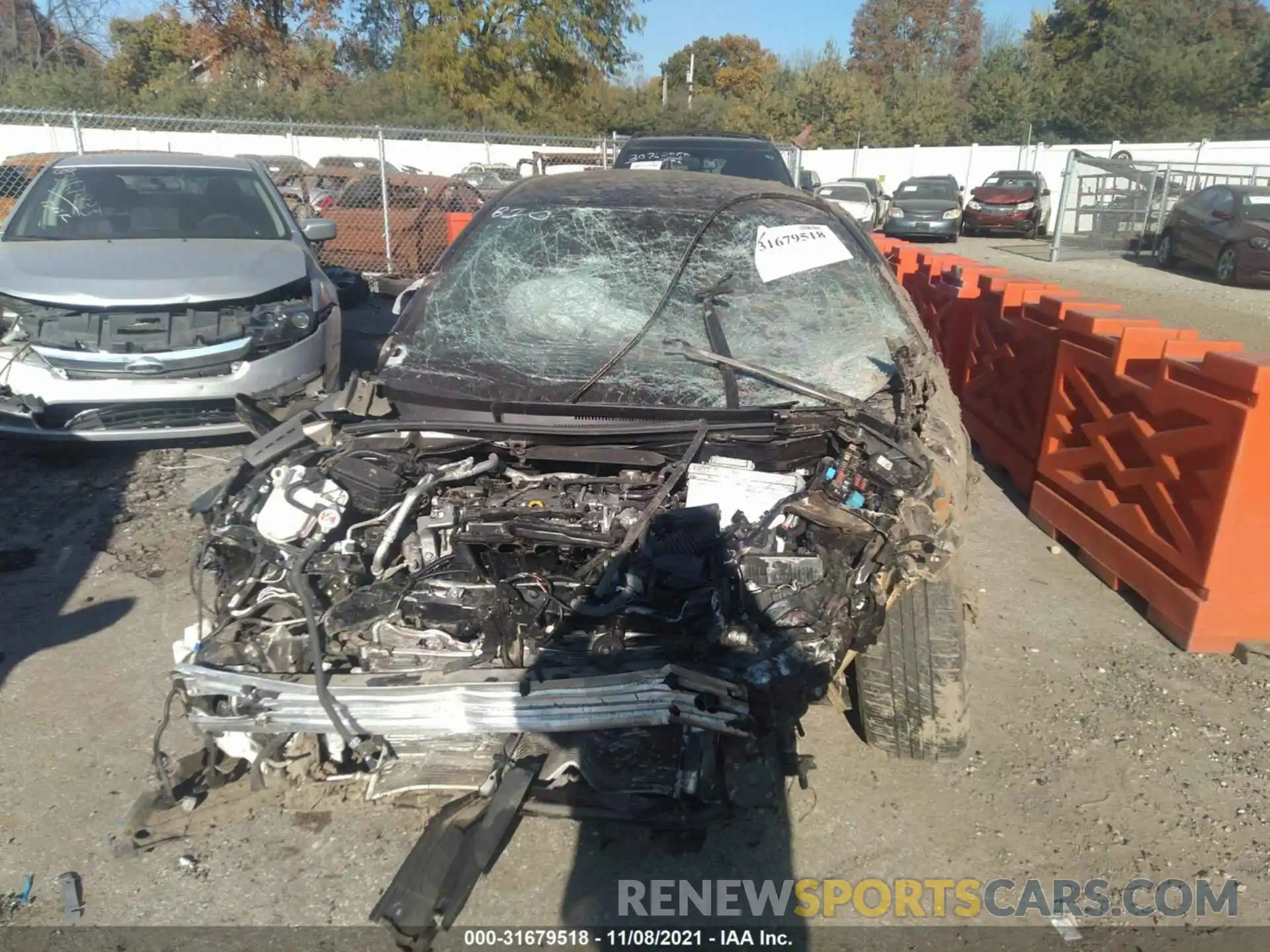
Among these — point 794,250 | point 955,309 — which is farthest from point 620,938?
point 955,309

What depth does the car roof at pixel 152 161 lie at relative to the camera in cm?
654

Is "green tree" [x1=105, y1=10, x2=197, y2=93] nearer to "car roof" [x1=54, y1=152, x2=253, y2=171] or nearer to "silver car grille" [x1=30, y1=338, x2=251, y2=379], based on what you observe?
"car roof" [x1=54, y1=152, x2=253, y2=171]

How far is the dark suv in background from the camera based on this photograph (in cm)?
713

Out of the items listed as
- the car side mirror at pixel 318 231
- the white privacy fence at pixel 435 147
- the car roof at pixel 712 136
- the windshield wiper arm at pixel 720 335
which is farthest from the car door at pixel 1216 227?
the windshield wiper arm at pixel 720 335

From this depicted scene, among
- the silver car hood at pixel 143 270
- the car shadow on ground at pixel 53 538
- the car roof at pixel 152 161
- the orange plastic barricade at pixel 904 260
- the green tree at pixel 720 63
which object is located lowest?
the car shadow on ground at pixel 53 538

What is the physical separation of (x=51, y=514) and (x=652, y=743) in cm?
433

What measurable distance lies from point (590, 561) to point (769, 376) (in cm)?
101

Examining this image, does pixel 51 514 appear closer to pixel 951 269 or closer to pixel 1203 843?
pixel 1203 843

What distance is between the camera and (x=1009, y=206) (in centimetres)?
2252

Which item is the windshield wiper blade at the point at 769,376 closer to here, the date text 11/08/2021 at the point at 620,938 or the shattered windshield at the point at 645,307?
the shattered windshield at the point at 645,307

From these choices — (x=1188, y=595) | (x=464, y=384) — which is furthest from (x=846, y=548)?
(x=1188, y=595)

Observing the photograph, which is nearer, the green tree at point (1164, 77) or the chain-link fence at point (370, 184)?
the chain-link fence at point (370, 184)

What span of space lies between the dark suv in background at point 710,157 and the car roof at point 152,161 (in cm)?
303

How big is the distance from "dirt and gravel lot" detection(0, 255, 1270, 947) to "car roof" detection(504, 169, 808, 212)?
2.14 m
